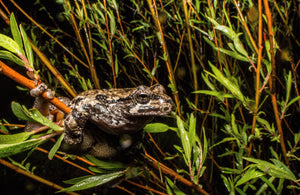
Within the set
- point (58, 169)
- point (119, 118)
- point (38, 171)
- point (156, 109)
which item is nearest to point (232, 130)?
point (156, 109)

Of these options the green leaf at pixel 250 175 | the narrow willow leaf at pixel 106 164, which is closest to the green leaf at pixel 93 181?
the narrow willow leaf at pixel 106 164

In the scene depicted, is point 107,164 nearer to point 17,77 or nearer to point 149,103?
point 149,103

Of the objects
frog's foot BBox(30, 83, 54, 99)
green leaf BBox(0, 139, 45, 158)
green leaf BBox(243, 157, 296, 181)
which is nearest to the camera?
green leaf BBox(0, 139, 45, 158)

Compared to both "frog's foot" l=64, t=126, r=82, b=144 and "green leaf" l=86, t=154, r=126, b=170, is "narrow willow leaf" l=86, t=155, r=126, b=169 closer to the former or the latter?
"green leaf" l=86, t=154, r=126, b=170

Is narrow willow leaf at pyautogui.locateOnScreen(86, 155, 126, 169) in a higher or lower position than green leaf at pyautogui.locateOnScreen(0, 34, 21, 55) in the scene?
lower

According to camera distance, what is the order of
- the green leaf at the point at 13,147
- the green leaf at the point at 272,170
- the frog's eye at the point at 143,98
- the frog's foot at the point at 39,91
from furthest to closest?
the frog's eye at the point at 143,98
the green leaf at the point at 272,170
the frog's foot at the point at 39,91
the green leaf at the point at 13,147

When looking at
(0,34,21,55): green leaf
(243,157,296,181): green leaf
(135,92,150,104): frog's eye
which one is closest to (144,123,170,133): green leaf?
(135,92,150,104): frog's eye

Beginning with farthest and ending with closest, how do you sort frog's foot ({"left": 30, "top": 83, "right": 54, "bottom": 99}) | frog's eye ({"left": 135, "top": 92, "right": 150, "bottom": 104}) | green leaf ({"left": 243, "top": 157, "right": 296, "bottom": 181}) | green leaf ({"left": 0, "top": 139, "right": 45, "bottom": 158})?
frog's eye ({"left": 135, "top": 92, "right": 150, "bottom": 104})
green leaf ({"left": 243, "top": 157, "right": 296, "bottom": 181})
frog's foot ({"left": 30, "top": 83, "right": 54, "bottom": 99})
green leaf ({"left": 0, "top": 139, "right": 45, "bottom": 158})

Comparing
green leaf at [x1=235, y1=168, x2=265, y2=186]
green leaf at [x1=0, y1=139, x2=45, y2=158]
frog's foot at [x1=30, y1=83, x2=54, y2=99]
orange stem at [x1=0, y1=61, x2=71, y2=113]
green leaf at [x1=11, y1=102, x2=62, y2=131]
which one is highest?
orange stem at [x1=0, y1=61, x2=71, y2=113]

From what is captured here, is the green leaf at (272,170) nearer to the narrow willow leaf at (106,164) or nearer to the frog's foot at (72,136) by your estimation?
the narrow willow leaf at (106,164)
